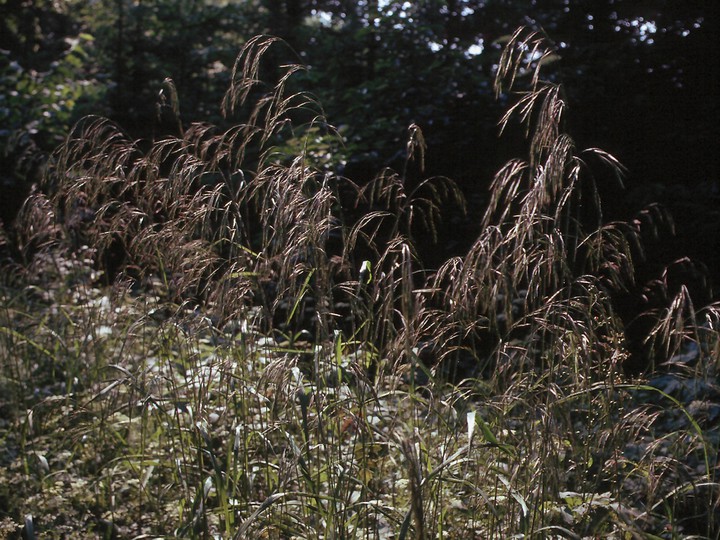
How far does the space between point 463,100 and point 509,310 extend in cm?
601

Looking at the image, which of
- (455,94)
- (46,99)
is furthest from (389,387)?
(46,99)

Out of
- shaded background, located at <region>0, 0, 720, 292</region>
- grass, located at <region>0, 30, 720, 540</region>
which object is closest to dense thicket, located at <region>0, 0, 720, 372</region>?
shaded background, located at <region>0, 0, 720, 292</region>

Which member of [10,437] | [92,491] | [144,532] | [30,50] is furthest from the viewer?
[30,50]

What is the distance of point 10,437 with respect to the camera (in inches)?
138

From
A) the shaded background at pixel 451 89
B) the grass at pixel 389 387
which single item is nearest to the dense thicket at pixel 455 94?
the shaded background at pixel 451 89

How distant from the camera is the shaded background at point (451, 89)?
6.28 m

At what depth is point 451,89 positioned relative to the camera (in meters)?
7.77

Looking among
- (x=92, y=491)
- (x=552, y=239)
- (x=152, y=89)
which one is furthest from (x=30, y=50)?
(x=552, y=239)

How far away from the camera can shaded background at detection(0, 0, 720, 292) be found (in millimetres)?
6281

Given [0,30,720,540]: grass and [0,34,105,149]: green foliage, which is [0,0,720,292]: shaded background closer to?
[0,34,105,149]: green foliage

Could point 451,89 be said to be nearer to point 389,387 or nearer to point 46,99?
point 46,99

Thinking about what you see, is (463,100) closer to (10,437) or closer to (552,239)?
(10,437)

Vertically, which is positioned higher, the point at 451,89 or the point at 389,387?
the point at 451,89

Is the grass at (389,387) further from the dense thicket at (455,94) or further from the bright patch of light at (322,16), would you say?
the bright patch of light at (322,16)
